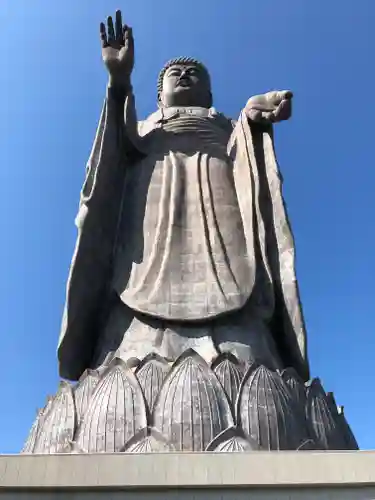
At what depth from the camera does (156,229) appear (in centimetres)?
668

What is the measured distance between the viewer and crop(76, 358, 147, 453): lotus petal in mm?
4801

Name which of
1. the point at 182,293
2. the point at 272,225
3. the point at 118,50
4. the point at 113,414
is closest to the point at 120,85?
the point at 118,50

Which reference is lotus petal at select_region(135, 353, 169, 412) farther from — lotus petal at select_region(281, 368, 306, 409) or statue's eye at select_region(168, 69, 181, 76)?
statue's eye at select_region(168, 69, 181, 76)

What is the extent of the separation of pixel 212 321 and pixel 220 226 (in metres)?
1.28

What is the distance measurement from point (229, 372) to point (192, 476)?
158 cm

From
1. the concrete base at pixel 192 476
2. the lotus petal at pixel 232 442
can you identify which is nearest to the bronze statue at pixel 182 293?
the lotus petal at pixel 232 442

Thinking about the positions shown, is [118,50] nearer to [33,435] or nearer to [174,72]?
[174,72]

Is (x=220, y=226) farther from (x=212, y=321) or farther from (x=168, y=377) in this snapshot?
(x=168, y=377)

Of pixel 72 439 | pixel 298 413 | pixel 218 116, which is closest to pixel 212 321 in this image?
pixel 298 413

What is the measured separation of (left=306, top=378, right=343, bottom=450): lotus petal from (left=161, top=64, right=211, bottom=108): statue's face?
164 inches

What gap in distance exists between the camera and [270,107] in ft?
22.7

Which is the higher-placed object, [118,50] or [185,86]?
[185,86]

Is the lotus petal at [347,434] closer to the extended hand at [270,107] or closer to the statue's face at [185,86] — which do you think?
the extended hand at [270,107]

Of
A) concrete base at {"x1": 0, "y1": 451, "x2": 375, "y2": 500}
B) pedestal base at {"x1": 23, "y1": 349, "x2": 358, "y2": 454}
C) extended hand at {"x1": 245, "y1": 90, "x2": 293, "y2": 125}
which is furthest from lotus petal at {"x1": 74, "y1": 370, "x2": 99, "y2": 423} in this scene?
extended hand at {"x1": 245, "y1": 90, "x2": 293, "y2": 125}
